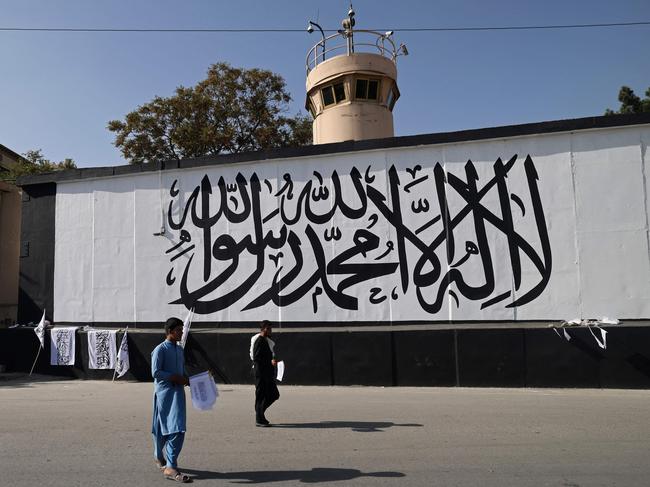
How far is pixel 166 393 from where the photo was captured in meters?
5.04

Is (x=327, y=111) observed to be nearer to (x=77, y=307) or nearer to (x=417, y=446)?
(x=77, y=307)

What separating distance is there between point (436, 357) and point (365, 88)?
39.6ft

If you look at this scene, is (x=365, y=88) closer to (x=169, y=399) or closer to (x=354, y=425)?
(x=354, y=425)

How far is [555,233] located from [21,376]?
1330 cm

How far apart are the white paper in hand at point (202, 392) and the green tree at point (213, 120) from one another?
82.0 ft

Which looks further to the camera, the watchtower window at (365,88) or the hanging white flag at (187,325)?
the watchtower window at (365,88)

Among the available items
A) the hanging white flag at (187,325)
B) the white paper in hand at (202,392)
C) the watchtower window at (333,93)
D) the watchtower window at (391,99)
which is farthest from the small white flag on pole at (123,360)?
the watchtower window at (391,99)

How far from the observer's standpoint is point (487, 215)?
11391mm

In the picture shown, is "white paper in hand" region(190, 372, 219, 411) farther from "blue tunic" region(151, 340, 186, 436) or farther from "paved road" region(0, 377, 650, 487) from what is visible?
"paved road" region(0, 377, 650, 487)

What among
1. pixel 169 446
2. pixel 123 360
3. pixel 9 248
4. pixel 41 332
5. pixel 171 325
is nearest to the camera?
pixel 169 446

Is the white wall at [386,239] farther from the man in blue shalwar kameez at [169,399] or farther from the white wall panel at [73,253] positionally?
the man in blue shalwar kameez at [169,399]

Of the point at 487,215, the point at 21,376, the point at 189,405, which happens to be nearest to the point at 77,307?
the point at 21,376

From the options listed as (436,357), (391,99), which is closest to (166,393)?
(436,357)

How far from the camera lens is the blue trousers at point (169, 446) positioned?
480 centimetres
